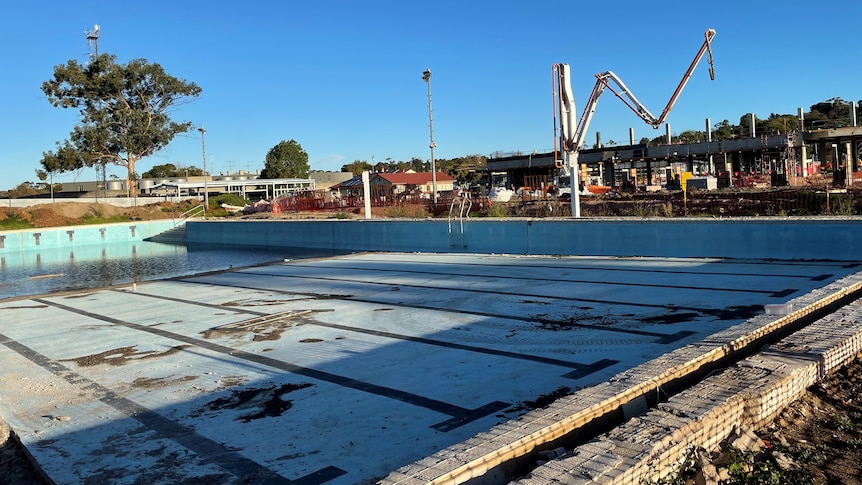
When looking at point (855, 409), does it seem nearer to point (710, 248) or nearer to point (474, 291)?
point (474, 291)

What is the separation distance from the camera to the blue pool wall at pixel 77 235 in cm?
3891

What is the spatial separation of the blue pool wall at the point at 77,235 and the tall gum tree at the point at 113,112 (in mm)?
18270

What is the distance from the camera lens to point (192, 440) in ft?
17.0

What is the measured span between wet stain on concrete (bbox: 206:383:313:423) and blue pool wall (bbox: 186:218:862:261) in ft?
37.0

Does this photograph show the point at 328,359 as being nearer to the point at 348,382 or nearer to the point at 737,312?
the point at 348,382

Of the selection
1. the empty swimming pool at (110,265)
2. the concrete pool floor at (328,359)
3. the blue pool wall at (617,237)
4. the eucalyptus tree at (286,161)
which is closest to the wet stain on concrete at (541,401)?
the concrete pool floor at (328,359)

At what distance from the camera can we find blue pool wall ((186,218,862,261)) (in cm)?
1355

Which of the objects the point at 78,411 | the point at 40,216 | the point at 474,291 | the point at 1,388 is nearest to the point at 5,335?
the point at 1,388

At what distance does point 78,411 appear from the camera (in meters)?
6.14

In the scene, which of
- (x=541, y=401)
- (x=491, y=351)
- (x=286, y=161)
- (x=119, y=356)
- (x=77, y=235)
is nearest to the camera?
(x=541, y=401)

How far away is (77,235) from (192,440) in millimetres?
41996

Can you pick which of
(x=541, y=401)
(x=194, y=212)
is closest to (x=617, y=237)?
(x=541, y=401)

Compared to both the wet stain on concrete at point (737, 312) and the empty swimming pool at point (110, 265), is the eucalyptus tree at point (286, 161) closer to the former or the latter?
the empty swimming pool at point (110, 265)

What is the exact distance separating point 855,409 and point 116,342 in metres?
8.43
